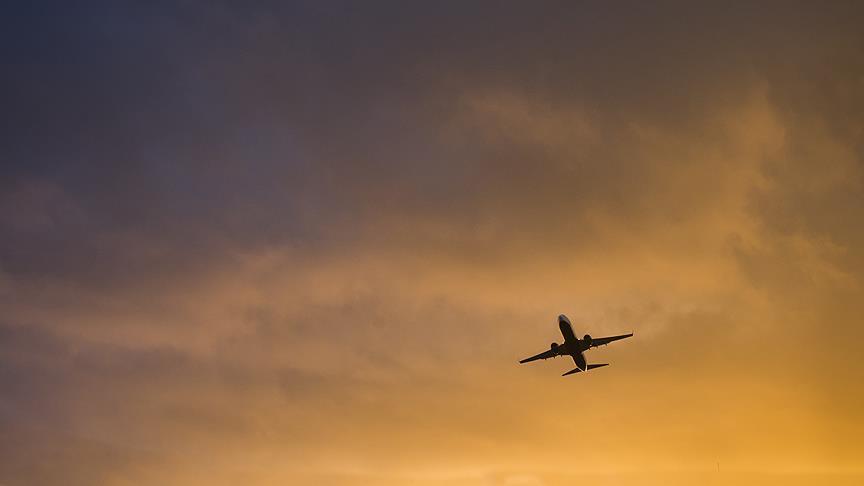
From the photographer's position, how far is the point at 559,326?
195 m
